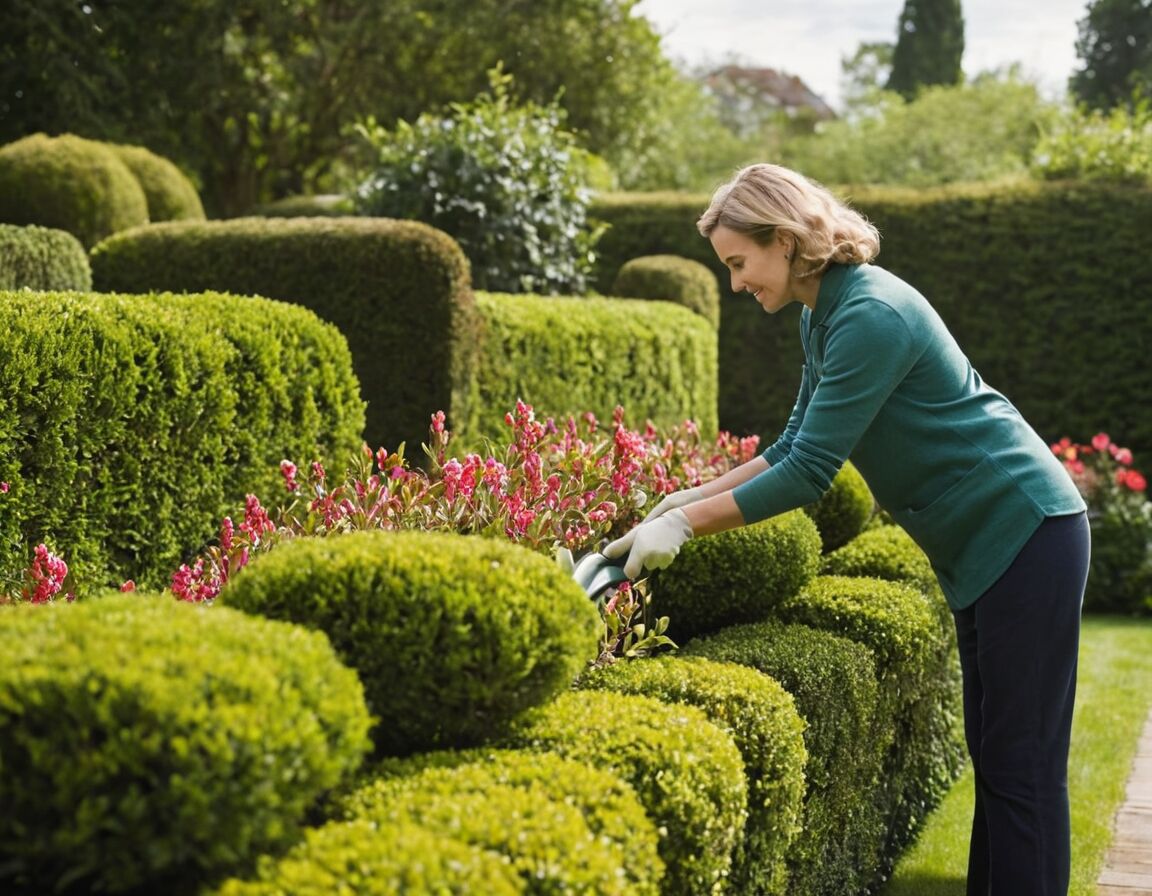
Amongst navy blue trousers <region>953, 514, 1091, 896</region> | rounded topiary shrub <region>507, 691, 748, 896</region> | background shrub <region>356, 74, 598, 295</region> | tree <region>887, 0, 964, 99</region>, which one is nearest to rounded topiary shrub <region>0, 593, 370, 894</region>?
rounded topiary shrub <region>507, 691, 748, 896</region>

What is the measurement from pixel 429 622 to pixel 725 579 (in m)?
1.71

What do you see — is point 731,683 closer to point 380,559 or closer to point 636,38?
point 380,559

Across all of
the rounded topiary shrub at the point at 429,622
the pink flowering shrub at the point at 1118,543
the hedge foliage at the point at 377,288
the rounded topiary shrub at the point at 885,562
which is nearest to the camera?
the rounded topiary shrub at the point at 429,622

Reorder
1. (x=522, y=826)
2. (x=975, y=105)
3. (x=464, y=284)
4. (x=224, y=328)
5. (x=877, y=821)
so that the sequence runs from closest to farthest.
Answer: (x=522, y=826), (x=877, y=821), (x=224, y=328), (x=464, y=284), (x=975, y=105)

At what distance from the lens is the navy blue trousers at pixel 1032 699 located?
2.78 meters

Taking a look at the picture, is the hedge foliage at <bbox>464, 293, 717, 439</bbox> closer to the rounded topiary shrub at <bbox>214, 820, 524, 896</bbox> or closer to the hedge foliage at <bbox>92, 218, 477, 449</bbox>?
the hedge foliage at <bbox>92, 218, 477, 449</bbox>

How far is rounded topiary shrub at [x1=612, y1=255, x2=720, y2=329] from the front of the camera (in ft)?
32.9

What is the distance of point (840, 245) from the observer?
9.20ft

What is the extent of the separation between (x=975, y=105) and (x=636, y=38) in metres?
8.48

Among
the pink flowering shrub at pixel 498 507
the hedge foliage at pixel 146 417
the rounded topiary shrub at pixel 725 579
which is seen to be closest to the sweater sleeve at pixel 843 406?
the pink flowering shrub at pixel 498 507

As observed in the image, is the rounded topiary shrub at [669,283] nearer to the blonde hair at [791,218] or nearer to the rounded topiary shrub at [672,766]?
the blonde hair at [791,218]

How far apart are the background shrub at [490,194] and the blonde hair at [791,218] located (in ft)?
19.3

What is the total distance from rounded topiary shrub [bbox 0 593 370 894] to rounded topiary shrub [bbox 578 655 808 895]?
1077 mm

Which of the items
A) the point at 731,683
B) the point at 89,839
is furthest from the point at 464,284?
the point at 89,839
